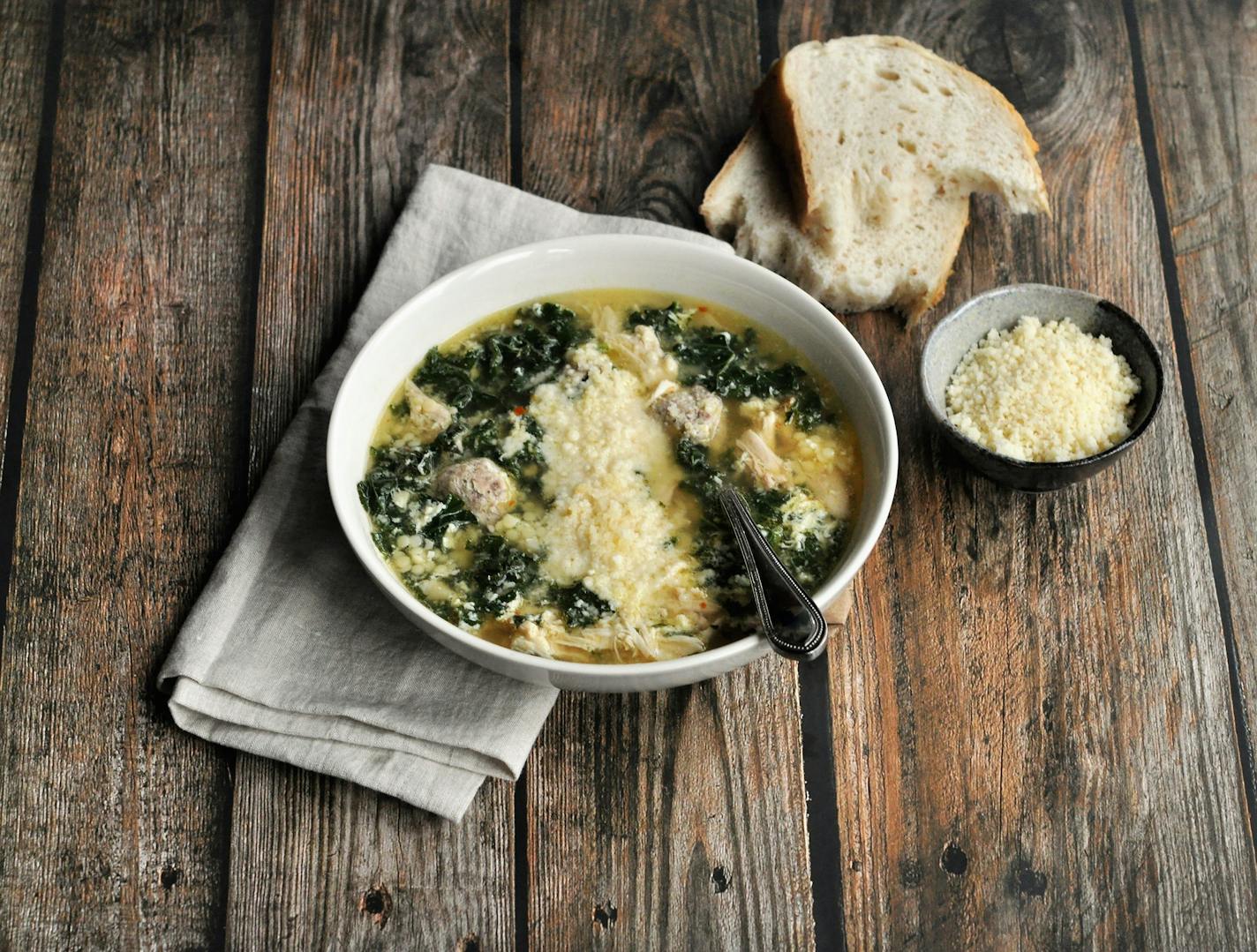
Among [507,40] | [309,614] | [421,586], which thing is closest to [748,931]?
[421,586]

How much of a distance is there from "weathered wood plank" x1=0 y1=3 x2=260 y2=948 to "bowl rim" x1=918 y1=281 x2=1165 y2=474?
6.80 feet

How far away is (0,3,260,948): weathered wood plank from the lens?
3.15m

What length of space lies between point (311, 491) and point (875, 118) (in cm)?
218

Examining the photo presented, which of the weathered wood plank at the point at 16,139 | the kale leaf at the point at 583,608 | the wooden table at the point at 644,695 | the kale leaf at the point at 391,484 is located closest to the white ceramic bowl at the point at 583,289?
the kale leaf at the point at 391,484

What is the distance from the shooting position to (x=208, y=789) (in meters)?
3.23

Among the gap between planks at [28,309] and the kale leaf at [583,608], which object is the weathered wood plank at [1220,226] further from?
the gap between planks at [28,309]

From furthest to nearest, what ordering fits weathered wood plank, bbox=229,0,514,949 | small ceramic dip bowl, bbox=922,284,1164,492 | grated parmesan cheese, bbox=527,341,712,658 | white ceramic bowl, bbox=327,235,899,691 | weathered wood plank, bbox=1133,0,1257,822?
weathered wood plank, bbox=1133,0,1257,822 → small ceramic dip bowl, bbox=922,284,1164,492 → weathered wood plank, bbox=229,0,514,949 → grated parmesan cheese, bbox=527,341,712,658 → white ceramic bowl, bbox=327,235,899,691

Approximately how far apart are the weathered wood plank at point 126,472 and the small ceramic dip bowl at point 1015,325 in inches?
83.2

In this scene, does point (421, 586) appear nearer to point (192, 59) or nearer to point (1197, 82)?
point (192, 59)

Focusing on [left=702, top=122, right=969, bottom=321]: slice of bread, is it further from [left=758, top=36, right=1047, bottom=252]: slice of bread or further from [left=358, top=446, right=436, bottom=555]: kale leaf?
Result: [left=358, top=446, right=436, bottom=555]: kale leaf

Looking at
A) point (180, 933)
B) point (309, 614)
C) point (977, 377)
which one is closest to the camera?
point (180, 933)

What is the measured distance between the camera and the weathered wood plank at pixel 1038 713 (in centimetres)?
321

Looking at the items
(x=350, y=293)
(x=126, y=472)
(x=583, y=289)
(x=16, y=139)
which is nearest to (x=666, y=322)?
(x=583, y=289)

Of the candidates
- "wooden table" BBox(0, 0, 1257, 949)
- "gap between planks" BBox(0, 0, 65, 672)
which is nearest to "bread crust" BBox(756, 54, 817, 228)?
"wooden table" BBox(0, 0, 1257, 949)
